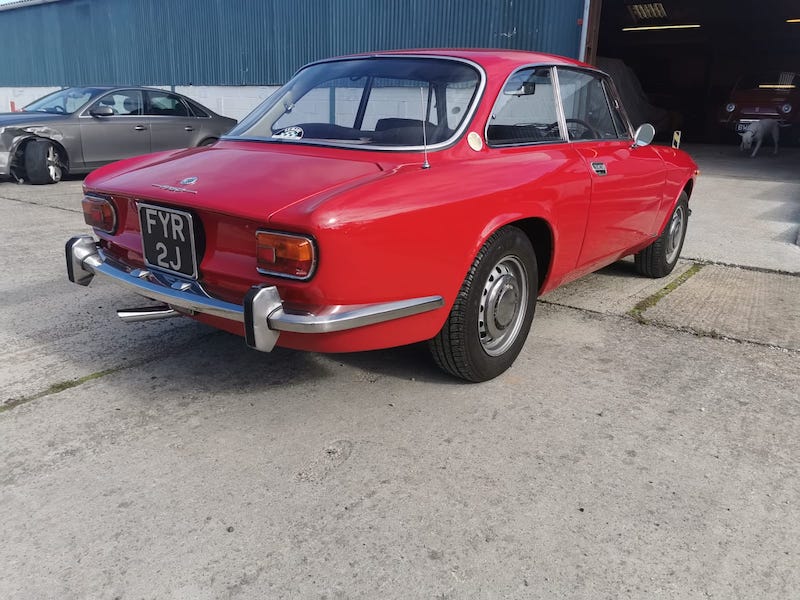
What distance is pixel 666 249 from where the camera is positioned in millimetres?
5059

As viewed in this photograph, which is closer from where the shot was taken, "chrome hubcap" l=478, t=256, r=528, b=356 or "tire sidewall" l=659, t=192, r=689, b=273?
"chrome hubcap" l=478, t=256, r=528, b=356

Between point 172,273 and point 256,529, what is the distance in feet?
4.04

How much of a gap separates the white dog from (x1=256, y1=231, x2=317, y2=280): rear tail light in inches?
605

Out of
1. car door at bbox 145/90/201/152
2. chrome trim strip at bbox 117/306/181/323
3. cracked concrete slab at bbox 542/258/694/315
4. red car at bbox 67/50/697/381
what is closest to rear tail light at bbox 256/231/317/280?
red car at bbox 67/50/697/381

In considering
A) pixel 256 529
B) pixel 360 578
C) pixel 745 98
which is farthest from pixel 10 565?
pixel 745 98

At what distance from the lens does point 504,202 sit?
294cm

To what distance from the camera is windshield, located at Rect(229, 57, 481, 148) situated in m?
3.04

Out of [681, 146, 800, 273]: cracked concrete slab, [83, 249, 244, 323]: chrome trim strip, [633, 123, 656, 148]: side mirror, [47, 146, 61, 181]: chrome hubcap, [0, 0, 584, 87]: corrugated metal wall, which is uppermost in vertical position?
[0, 0, 584, 87]: corrugated metal wall

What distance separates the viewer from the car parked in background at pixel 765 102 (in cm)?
1588

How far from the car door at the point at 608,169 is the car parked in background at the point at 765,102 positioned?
13.4m

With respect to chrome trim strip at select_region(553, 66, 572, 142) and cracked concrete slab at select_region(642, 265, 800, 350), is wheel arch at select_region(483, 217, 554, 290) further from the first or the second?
cracked concrete slab at select_region(642, 265, 800, 350)

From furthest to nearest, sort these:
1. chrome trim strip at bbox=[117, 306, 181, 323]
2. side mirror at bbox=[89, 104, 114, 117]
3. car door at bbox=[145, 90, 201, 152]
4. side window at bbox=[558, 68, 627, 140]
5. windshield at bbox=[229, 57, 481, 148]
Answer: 1. car door at bbox=[145, 90, 201, 152]
2. side mirror at bbox=[89, 104, 114, 117]
3. side window at bbox=[558, 68, 627, 140]
4. windshield at bbox=[229, 57, 481, 148]
5. chrome trim strip at bbox=[117, 306, 181, 323]

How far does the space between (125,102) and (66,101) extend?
2.78 ft

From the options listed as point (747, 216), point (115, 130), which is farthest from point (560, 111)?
point (115, 130)
